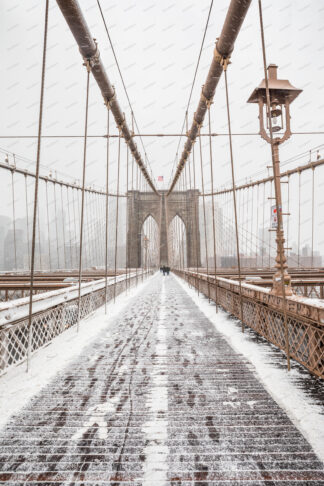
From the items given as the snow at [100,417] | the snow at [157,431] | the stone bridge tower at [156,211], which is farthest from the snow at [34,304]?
the stone bridge tower at [156,211]

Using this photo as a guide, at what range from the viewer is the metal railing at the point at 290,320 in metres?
2.66

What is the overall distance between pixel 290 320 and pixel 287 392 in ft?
4.38

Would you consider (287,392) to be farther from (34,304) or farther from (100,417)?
(34,304)

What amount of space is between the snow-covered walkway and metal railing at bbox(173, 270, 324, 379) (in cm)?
59

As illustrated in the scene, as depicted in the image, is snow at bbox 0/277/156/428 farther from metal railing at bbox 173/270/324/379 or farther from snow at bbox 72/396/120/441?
metal railing at bbox 173/270/324/379

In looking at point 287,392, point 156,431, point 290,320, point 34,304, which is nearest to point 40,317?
point 34,304

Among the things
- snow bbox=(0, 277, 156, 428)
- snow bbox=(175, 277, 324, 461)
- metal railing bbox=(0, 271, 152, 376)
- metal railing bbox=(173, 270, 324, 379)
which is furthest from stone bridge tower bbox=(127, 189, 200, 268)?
snow bbox=(175, 277, 324, 461)

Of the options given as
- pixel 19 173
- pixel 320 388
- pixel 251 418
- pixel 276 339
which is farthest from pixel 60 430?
pixel 19 173

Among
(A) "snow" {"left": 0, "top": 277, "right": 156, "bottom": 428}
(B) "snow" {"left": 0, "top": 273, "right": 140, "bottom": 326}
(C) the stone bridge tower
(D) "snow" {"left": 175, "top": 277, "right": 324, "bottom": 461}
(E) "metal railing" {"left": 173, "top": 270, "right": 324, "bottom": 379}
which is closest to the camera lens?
(D) "snow" {"left": 175, "top": 277, "right": 324, "bottom": 461}

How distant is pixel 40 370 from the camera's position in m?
2.96

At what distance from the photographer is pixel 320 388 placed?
2.42 m

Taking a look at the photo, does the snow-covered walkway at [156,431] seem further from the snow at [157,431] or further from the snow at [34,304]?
the snow at [34,304]

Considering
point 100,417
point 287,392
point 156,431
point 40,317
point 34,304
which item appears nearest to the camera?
point 156,431

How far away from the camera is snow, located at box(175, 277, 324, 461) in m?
1.82
